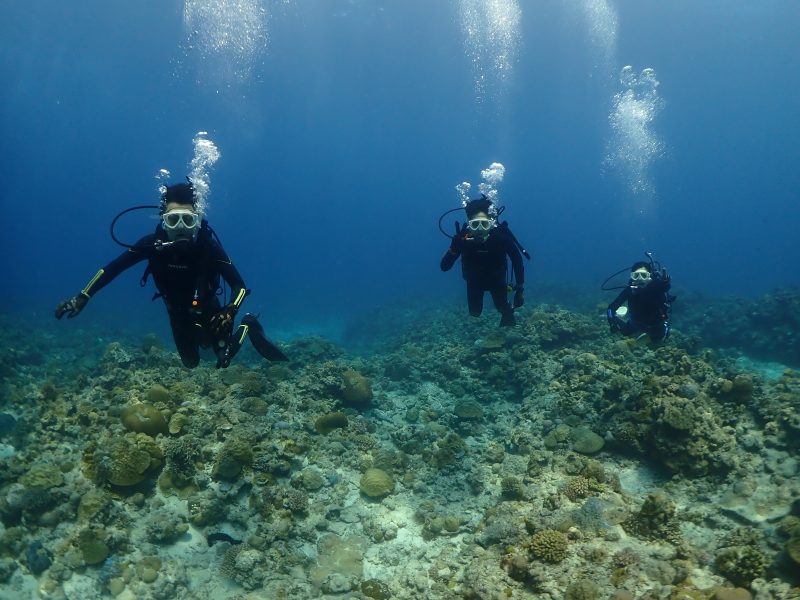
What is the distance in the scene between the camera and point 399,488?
8.55 meters

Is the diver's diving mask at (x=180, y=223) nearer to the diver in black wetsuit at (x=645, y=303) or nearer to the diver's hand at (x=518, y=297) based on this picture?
the diver's hand at (x=518, y=297)

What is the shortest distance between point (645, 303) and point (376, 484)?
788 cm

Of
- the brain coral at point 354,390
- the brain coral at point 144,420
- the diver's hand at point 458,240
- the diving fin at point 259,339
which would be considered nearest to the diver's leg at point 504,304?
the diver's hand at point 458,240

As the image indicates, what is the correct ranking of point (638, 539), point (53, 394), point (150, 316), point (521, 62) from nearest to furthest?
point (638, 539) → point (53, 394) → point (150, 316) → point (521, 62)

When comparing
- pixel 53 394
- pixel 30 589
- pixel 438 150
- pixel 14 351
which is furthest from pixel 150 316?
pixel 438 150

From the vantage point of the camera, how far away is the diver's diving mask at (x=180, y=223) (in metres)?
6.48

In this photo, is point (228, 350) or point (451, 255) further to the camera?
point (451, 255)

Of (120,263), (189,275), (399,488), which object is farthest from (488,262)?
(120,263)

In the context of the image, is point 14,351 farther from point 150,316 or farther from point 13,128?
point 13,128

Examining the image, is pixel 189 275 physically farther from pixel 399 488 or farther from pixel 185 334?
pixel 399 488

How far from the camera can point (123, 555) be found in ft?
23.0

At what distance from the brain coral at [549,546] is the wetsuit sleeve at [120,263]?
6.84 meters

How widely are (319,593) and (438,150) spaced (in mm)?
150567

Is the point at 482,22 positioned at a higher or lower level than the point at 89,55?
higher
